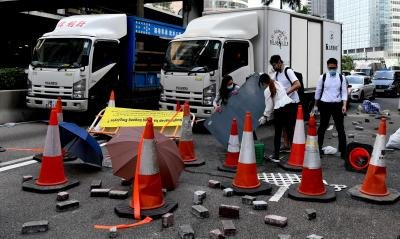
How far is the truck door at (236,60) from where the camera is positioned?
10.9 m

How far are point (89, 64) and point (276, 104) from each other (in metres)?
6.24

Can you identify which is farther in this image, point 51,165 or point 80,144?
point 80,144

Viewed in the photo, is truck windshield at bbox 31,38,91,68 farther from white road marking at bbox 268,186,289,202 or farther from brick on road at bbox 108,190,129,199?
white road marking at bbox 268,186,289,202

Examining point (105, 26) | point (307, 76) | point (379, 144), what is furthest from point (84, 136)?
point (307, 76)

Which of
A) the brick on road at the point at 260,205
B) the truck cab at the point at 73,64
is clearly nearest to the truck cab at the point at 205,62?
the truck cab at the point at 73,64

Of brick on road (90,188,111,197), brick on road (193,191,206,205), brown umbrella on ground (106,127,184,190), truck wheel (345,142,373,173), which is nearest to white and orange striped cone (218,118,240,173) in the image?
brown umbrella on ground (106,127,184,190)

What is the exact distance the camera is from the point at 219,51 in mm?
10797

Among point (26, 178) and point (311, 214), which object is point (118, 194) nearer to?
point (26, 178)

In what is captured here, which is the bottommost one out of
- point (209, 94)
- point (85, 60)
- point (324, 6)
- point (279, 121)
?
point (279, 121)

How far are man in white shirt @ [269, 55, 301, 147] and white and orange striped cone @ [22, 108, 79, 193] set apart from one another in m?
3.93

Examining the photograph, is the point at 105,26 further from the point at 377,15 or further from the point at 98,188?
the point at 377,15

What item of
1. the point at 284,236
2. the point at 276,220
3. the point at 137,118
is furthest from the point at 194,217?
the point at 137,118

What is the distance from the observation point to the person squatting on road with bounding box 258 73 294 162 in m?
7.37

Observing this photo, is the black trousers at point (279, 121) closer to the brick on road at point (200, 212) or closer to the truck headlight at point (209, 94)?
the brick on road at point (200, 212)
